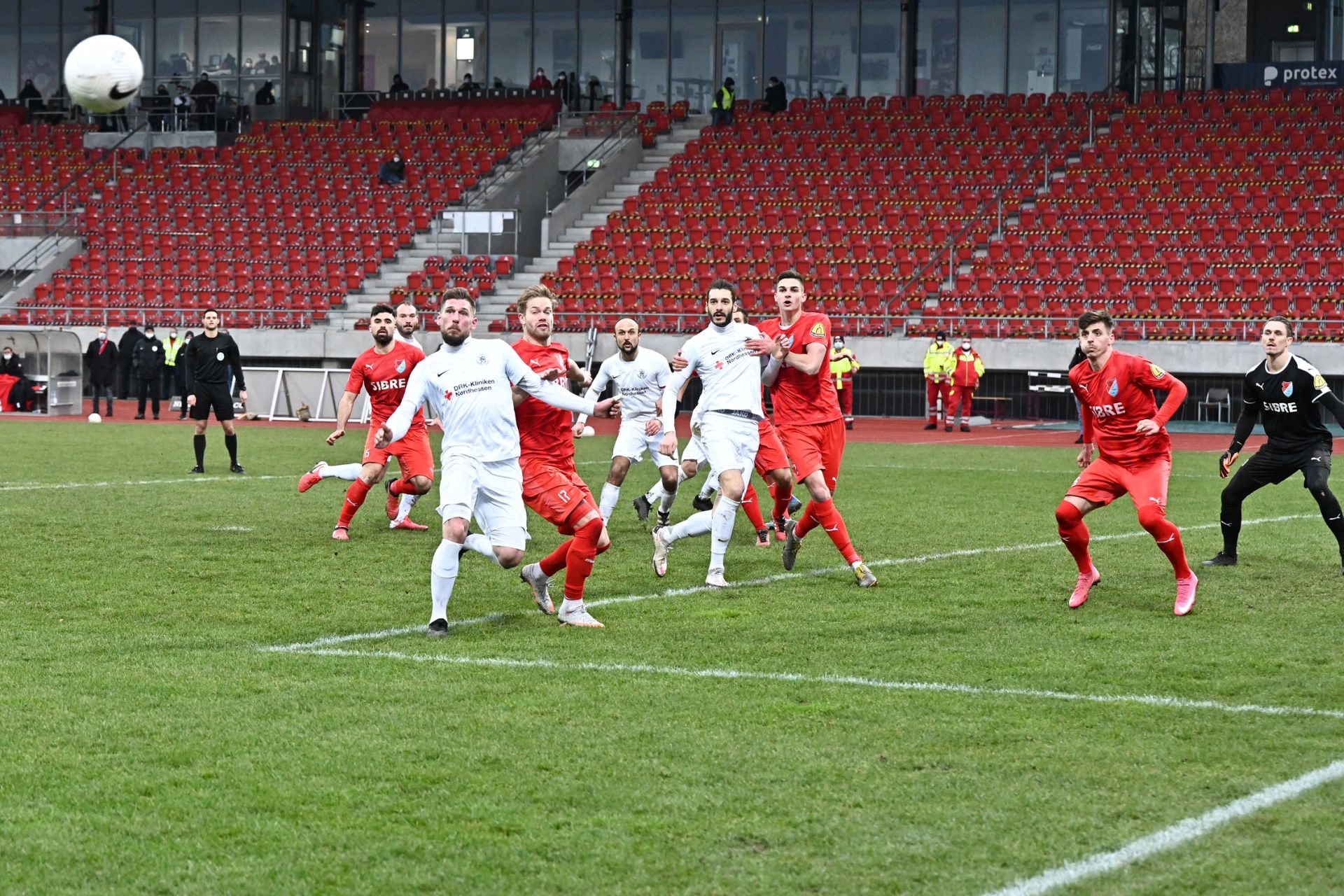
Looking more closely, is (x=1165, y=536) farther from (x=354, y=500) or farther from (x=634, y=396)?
(x=354, y=500)

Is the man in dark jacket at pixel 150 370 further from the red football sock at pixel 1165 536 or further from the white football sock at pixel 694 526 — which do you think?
the red football sock at pixel 1165 536

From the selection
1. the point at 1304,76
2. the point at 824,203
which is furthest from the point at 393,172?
the point at 1304,76

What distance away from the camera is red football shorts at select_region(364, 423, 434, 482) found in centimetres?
1420

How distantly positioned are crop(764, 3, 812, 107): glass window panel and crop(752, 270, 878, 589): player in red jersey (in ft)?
108

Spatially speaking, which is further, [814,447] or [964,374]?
[964,374]

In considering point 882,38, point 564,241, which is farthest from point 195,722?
point 882,38

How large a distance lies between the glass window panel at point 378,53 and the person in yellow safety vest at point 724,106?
1115cm

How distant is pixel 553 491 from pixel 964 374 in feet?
70.4

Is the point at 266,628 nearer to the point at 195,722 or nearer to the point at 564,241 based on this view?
the point at 195,722

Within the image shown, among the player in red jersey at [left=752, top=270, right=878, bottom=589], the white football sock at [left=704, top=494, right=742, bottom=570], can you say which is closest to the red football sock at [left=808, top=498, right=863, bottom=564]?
the player in red jersey at [left=752, top=270, right=878, bottom=589]

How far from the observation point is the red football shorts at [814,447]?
38.0ft

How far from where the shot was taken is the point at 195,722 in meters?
7.04

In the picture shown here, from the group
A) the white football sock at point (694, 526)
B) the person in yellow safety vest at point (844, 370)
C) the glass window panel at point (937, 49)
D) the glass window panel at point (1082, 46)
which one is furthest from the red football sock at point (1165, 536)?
the glass window panel at point (937, 49)

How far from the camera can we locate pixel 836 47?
43.3 m
